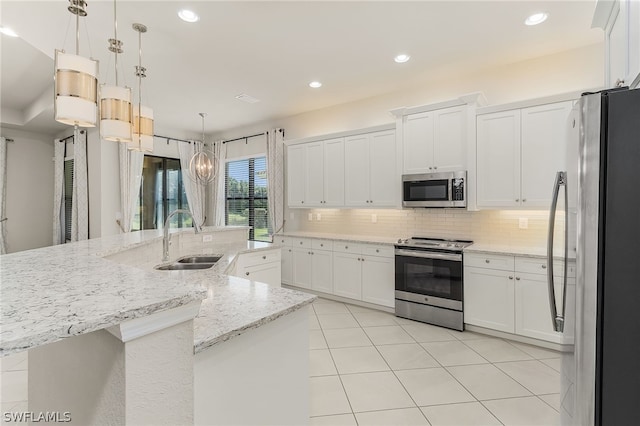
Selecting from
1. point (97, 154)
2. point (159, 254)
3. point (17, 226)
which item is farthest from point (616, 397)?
point (17, 226)

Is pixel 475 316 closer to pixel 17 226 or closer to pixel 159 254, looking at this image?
pixel 159 254

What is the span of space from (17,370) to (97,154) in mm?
3708

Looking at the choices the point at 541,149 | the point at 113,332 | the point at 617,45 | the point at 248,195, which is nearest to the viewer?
the point at 113,332

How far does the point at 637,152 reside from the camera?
1059mm

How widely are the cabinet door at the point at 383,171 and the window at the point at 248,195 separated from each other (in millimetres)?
2617

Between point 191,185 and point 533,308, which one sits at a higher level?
point 191,185

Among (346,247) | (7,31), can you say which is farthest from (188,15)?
(346,247)

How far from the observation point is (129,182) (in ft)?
17.8

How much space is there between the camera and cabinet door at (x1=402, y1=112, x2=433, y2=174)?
3803 mm

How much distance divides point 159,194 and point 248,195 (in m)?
1.82

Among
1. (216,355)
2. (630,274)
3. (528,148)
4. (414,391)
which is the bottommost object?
(414,391)

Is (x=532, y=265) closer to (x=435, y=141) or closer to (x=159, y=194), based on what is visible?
(x=435, y=141)

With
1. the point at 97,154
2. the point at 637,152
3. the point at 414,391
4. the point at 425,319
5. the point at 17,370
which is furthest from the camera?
the point at 97,154

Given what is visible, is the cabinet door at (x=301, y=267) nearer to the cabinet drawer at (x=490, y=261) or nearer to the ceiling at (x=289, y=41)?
the cabinet drawer at (x=490, y=261)
